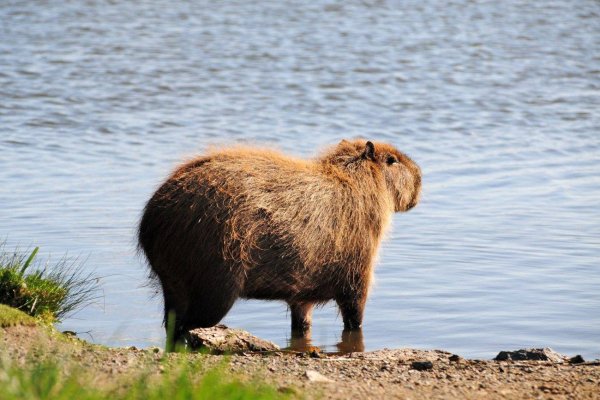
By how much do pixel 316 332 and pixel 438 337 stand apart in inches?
30.5

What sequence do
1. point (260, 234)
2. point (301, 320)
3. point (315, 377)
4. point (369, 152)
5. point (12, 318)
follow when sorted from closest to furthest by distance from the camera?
1. point (315, 377)
2. point (12, 318)
3. point (260, 234)
4. point (301, 320)
5. point (369, 152)

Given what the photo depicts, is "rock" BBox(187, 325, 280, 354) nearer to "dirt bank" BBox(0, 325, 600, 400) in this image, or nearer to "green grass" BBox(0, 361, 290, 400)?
"dirt bank" BBox(0, 325, 600, 400)

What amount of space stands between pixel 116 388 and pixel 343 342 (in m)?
2.88

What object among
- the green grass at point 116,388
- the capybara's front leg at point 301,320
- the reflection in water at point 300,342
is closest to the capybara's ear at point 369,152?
the capybara's front leg at point 301,320

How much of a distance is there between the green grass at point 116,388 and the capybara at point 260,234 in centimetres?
176

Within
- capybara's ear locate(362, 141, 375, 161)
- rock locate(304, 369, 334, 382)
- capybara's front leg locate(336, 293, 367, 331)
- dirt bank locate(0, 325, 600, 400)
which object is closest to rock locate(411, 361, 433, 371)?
dirt bank locate(0, 325, 600, 400)

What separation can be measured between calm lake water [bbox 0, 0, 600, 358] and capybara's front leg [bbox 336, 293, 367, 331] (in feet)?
0.42

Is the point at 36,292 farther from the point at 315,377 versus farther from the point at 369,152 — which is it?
the point at 369,152

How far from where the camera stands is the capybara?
6.11 m

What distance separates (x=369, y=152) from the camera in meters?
7.27

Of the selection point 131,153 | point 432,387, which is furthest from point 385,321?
point 131,153

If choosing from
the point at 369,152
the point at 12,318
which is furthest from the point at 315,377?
the point at 369,152

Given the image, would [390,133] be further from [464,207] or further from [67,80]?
[67,80]

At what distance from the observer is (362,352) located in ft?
21.3
